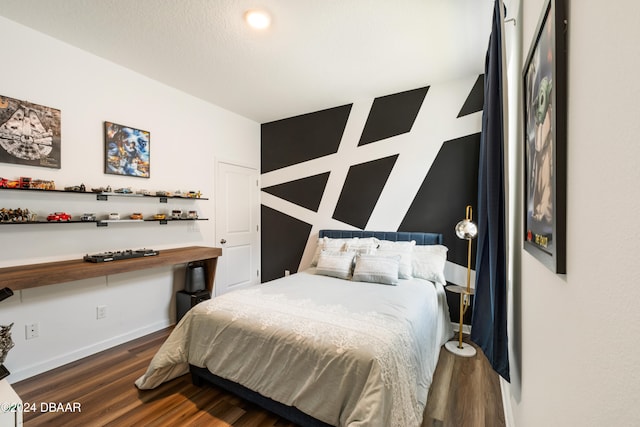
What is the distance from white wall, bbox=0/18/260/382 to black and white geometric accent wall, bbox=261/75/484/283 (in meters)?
1.22

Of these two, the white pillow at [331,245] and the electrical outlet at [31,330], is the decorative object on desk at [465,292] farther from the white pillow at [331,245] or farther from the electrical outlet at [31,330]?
the electrical outlet at [31,330]

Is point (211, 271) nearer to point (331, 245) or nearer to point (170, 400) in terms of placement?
point (331, 245)

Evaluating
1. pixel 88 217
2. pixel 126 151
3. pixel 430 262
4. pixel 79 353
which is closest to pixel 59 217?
pixel 88 217

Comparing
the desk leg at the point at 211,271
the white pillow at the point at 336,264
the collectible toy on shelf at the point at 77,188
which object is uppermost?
the collectible toy on shelf at the point at 77,188

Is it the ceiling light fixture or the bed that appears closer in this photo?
the bed

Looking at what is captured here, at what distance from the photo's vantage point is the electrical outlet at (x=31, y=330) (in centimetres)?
235

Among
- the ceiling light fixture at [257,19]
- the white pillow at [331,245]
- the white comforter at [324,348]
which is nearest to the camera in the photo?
the white comforter at [324,348]

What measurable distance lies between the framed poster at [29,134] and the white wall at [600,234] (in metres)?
3.46

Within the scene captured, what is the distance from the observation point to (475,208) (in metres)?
3.20

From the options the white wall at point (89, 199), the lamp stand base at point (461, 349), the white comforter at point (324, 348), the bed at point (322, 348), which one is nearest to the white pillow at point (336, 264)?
the bed at point (322, 348)

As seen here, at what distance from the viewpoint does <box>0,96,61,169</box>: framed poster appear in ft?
7.41

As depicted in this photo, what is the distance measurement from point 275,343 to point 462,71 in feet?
10.6

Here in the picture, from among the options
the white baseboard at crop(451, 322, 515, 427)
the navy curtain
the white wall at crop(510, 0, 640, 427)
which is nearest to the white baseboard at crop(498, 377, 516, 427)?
the white baseboard at crop(451, 322, 515, 427)

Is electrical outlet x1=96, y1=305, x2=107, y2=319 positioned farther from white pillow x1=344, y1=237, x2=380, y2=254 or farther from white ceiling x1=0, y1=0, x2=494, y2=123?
white pillow x1=344, y1=237, x2=380, y2=254
